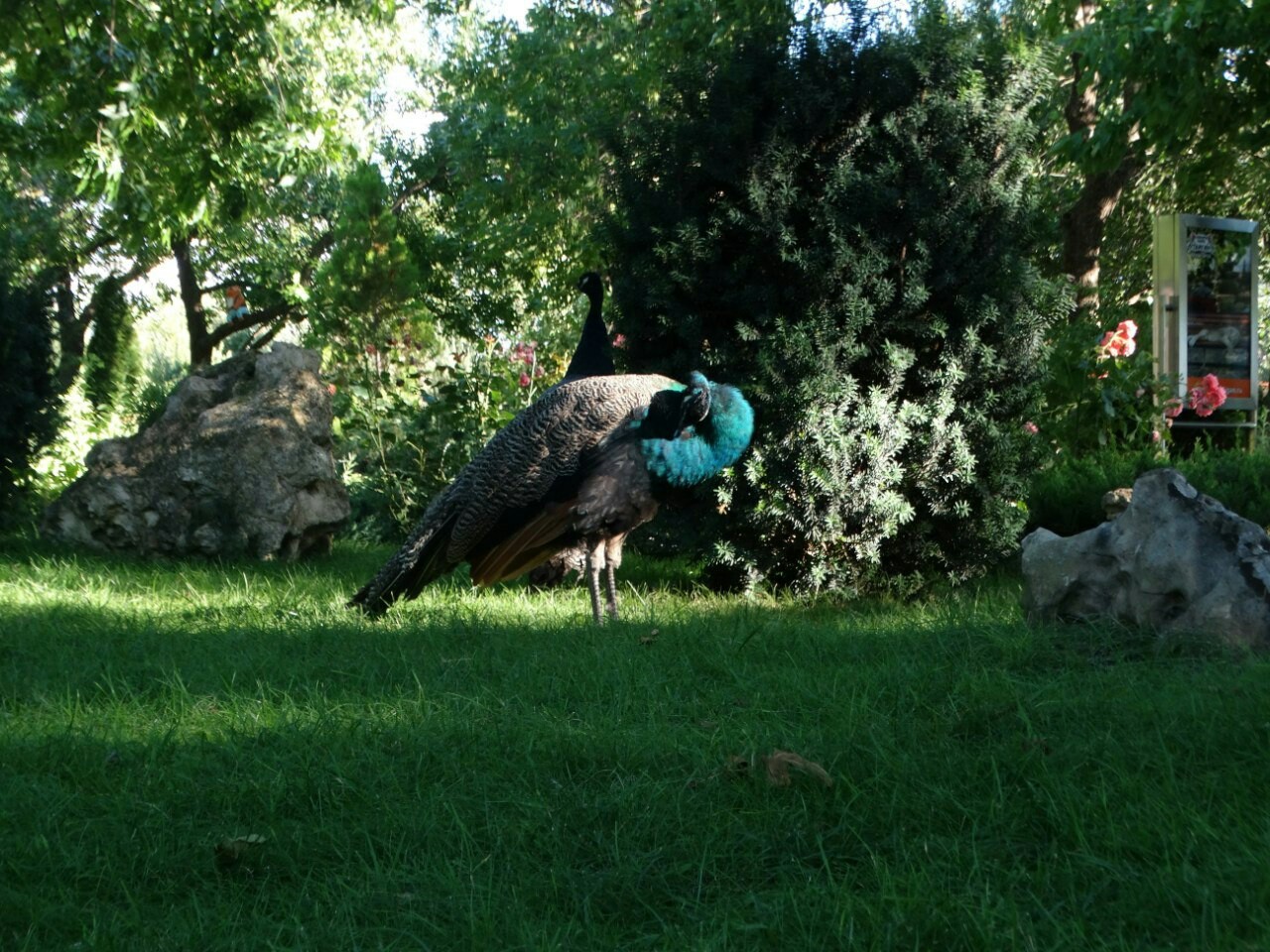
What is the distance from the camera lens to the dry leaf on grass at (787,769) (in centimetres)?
327

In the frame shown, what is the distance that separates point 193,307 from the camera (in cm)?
2394

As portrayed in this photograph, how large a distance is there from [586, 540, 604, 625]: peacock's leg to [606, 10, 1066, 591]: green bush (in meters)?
0.92

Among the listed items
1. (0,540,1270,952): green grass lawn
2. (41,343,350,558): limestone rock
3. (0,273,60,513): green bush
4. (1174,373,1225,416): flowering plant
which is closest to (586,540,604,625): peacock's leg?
(0,540,1270,952): green grass lawn

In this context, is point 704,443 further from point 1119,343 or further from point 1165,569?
point 1119,343

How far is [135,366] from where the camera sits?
82.5ft

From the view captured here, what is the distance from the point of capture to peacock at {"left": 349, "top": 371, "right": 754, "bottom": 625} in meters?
6.10

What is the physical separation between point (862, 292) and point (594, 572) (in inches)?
90.4

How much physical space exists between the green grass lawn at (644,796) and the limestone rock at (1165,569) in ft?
0.67

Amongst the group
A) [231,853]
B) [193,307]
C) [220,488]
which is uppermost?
[193,307]

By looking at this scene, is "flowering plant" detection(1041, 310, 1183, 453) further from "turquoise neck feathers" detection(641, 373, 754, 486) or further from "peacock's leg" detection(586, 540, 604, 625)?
"peacock's leg" detection(586, 540, 604, 625)

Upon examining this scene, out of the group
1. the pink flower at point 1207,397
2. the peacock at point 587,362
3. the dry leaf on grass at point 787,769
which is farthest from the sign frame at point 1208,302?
the dry leaf on grass at point 787,769

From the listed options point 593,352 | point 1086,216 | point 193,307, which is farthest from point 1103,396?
point 193,307

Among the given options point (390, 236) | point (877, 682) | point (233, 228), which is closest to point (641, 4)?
point (390, 236)

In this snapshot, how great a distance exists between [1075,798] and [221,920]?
2035 mm
